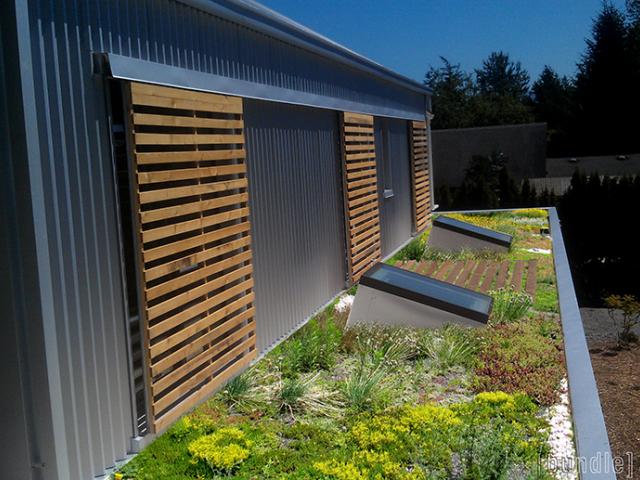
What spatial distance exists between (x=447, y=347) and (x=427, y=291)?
1087 mm

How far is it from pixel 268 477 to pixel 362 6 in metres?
77.6

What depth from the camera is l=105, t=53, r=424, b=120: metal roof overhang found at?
454 centimetres

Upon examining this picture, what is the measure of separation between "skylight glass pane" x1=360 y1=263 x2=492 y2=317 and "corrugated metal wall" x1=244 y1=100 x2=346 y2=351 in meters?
0.84

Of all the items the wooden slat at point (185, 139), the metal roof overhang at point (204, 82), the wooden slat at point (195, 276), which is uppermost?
the metal roof overhang at point (204, 82)

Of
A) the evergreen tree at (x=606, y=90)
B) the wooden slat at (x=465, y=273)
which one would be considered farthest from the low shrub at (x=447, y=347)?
the evergreen tree at (x=606, y=90)

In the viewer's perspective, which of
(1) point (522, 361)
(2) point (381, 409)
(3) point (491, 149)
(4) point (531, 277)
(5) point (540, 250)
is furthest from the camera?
(3) point (491, 149)

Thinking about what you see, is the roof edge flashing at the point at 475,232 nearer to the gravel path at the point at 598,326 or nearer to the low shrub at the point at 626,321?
the low shrub at the point at 626,321

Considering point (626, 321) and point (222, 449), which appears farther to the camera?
point (626, 321)

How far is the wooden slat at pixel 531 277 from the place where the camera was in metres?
9.33

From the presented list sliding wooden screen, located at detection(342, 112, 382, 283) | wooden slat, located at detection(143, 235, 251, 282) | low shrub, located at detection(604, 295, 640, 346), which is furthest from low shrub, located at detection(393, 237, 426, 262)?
wooden slat, located at detection(143, 235, 251, 282)

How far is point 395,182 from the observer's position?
1354cm

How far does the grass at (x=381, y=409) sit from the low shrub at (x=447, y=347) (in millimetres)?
12

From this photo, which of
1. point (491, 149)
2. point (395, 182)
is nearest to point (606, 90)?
point (491, 149)

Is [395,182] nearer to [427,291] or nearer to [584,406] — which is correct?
[427,291]
